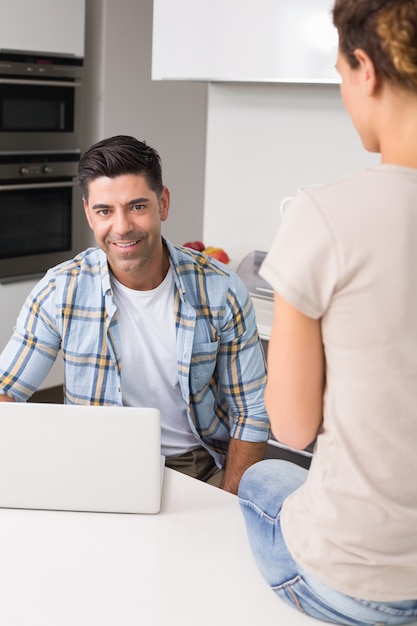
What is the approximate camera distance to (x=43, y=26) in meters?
3.68

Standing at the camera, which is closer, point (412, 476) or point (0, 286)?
point (412, 476)

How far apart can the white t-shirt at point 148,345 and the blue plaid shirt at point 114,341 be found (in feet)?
0.10

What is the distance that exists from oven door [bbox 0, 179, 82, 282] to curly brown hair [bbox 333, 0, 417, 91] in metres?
2.85

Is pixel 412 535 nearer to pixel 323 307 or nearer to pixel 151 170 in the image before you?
pixel 323 307

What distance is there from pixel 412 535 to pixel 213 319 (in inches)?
39.6

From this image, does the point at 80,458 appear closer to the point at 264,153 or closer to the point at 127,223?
the point at 127,223

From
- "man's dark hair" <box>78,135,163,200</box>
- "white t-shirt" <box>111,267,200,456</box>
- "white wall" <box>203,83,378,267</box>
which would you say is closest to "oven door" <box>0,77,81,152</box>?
"white wall" <box>203,83,378,267</box>

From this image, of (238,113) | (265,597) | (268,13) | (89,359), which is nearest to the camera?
(265,597)

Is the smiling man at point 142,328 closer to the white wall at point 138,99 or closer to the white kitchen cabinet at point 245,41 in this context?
the white kitchen cabinet at point 245,41

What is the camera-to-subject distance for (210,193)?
11.6 feet

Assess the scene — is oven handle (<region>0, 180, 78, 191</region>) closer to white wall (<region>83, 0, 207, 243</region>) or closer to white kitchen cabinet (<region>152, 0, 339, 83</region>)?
white wall (<region>83, 0, 207, 243</region>)

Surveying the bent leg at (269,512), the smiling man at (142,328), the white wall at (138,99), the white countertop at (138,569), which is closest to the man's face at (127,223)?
the smiling man at (142,328)

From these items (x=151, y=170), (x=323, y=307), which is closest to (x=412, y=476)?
(x=323, y=307)

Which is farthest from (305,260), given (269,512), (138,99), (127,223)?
(138,99)
